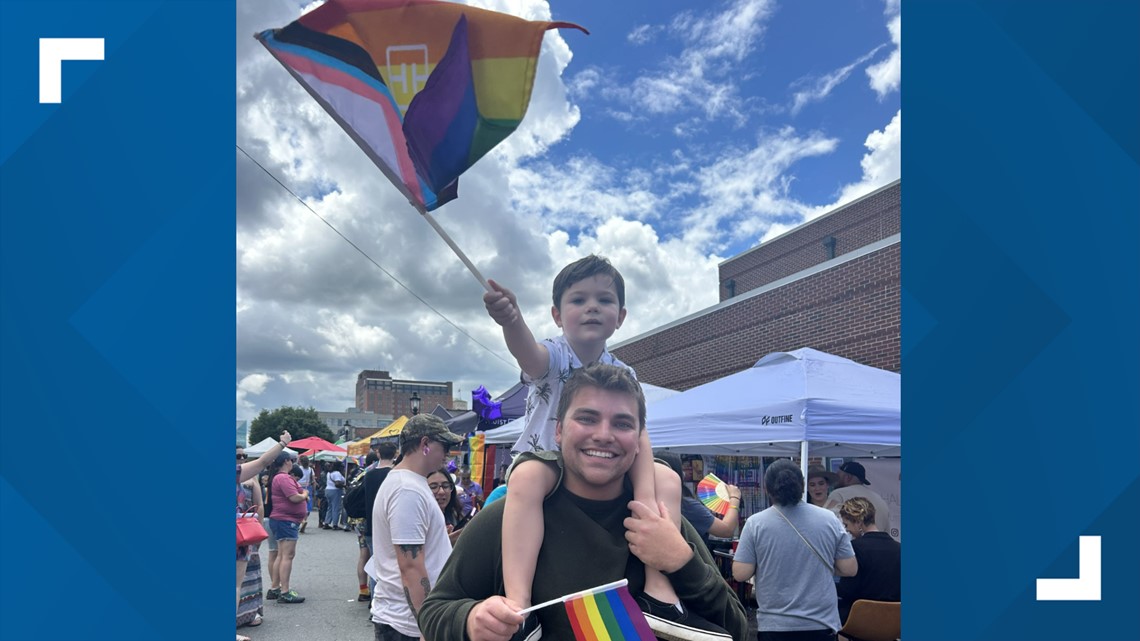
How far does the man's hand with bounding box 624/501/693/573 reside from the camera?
1.84 meters

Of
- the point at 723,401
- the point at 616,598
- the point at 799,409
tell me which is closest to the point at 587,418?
the point at 616,598

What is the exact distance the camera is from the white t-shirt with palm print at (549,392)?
2.60 meters

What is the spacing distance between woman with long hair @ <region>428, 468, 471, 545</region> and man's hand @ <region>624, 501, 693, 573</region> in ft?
10.4

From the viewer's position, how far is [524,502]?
6.25ft

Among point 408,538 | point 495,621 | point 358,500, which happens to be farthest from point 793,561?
point 358,500

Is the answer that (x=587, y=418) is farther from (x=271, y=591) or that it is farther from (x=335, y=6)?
(x=271, y=591)

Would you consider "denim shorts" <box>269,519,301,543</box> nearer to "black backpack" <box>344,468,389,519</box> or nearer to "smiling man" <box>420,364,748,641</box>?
"black backpack" <box>344,468,389,519</box>

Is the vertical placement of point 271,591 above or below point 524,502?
below

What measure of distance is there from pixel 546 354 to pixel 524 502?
0.73 meters

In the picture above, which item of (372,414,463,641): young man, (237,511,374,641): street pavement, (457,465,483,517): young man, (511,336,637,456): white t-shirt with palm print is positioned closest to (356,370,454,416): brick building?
(237,511,374,641): street pavement
